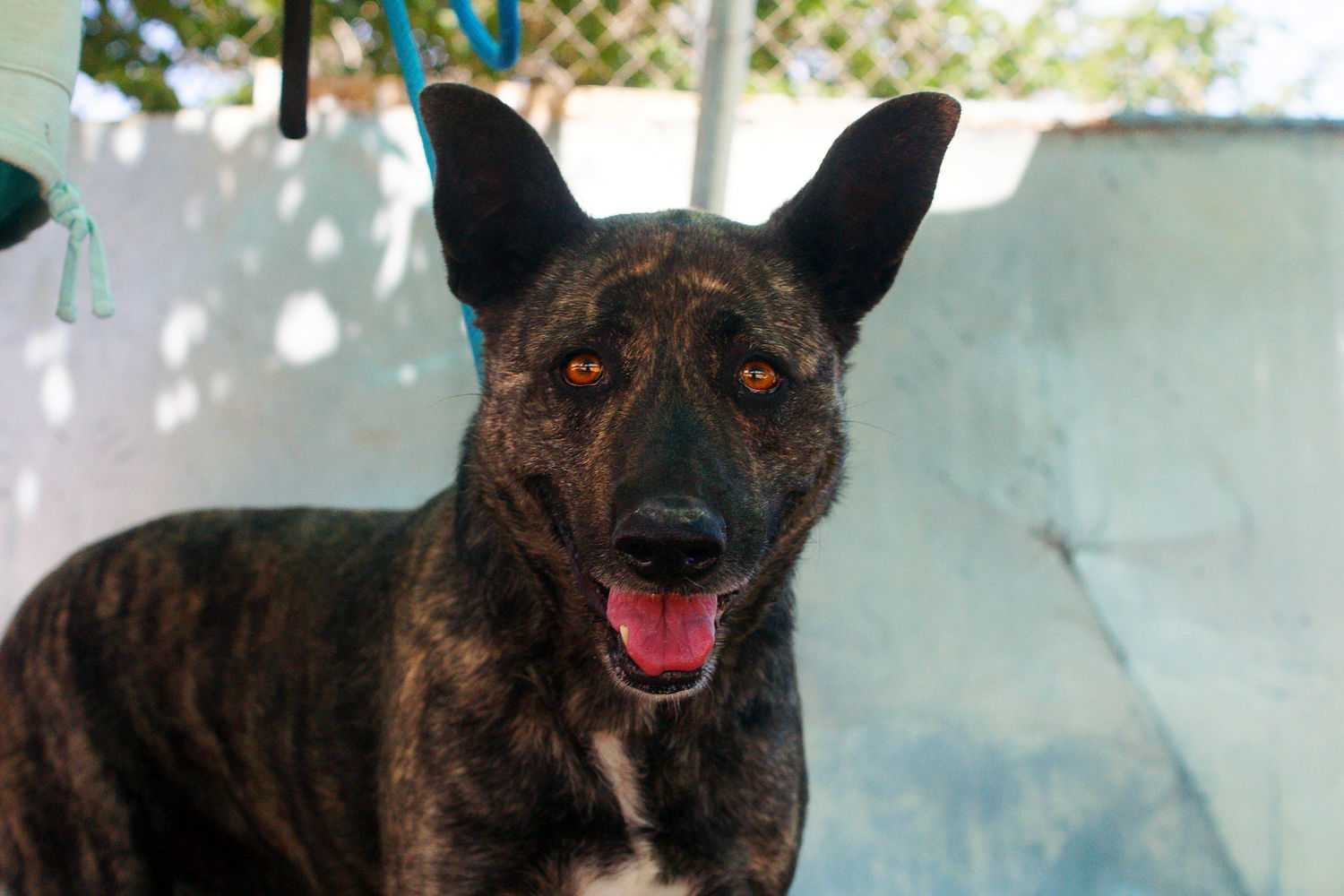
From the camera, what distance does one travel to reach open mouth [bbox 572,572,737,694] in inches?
77.7

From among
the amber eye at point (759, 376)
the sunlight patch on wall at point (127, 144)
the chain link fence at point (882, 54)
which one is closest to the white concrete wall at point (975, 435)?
the sunlight patch on wall at point (127, 144)

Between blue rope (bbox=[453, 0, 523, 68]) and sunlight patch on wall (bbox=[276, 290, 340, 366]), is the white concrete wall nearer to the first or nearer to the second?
sunlight patch on wall (bbox=[276, 290, 340, 366])

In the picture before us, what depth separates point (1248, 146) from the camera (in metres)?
4.28

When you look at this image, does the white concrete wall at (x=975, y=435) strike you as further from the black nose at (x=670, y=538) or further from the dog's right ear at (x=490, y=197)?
the black nose at (x=670, y=538)

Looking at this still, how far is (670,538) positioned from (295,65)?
5.08 feet

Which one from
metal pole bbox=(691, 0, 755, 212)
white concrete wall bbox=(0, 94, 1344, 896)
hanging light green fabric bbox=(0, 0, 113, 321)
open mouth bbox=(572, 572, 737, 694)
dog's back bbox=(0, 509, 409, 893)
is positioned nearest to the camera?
hanging light green fabric bbox=(0, 0, 113, 321)

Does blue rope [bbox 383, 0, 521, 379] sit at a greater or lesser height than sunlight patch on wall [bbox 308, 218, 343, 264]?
greater

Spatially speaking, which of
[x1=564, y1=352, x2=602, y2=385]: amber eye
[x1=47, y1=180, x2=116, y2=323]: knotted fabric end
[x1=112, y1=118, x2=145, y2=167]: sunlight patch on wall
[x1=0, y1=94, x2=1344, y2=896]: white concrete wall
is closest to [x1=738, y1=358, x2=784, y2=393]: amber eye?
[x1=564, y1=352, x2=602, y2=385]: amber eye

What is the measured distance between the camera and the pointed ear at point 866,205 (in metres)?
2.22

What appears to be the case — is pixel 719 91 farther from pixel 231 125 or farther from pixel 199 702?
pixel 199 702

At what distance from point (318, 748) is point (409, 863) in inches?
19.5

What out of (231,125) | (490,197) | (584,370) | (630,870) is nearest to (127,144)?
(231,125)

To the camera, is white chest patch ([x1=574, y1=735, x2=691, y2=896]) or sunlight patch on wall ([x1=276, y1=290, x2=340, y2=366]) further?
sunlight patch on wall ([x1=276, y1=290, x2=340, y2=366])

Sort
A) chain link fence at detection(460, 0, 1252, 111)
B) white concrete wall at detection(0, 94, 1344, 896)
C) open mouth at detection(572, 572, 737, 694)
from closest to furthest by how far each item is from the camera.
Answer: open mouth at detection(572, 572, 737, 694) → white concrete wall at detection(0, 94, 1344, 896) → chain link fence at detection(460, 0, 1252, 111)
